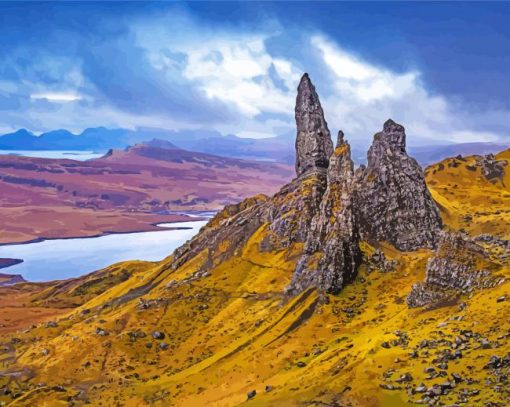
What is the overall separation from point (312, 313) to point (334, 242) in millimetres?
12790

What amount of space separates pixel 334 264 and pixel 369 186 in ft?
69.2

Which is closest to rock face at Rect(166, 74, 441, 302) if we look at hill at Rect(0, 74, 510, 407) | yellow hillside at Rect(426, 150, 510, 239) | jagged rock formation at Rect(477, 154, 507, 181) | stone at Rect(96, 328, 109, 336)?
hill at Rect(0, 74, 510, 407)

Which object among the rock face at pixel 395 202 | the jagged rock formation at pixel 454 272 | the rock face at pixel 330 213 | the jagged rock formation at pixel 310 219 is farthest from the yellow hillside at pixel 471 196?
the jagged rock formation at pixel 454 272

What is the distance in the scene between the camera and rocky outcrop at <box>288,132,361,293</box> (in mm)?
94750

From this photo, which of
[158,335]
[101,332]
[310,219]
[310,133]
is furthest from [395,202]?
[101,332]

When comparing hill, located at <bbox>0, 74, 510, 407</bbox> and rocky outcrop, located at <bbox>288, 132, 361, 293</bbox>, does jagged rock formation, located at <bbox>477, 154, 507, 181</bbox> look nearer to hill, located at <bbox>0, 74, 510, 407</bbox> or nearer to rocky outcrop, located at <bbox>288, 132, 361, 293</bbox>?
Answer: hill, located at <bbox>0, 74, 510, 407</bbox>

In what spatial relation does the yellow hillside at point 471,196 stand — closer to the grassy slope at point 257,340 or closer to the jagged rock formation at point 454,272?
the grassy slope at point 257,340

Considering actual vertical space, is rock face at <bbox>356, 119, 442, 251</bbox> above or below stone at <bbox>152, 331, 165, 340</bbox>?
above

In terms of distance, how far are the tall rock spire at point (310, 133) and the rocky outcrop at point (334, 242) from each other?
19000mm

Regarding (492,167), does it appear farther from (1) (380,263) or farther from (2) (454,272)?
(2) (454,272)

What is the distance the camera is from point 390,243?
10344 centimetres

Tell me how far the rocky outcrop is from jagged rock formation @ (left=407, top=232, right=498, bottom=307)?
18992mm

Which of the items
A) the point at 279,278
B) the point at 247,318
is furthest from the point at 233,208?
the point at 247,318

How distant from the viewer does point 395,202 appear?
106000mm
